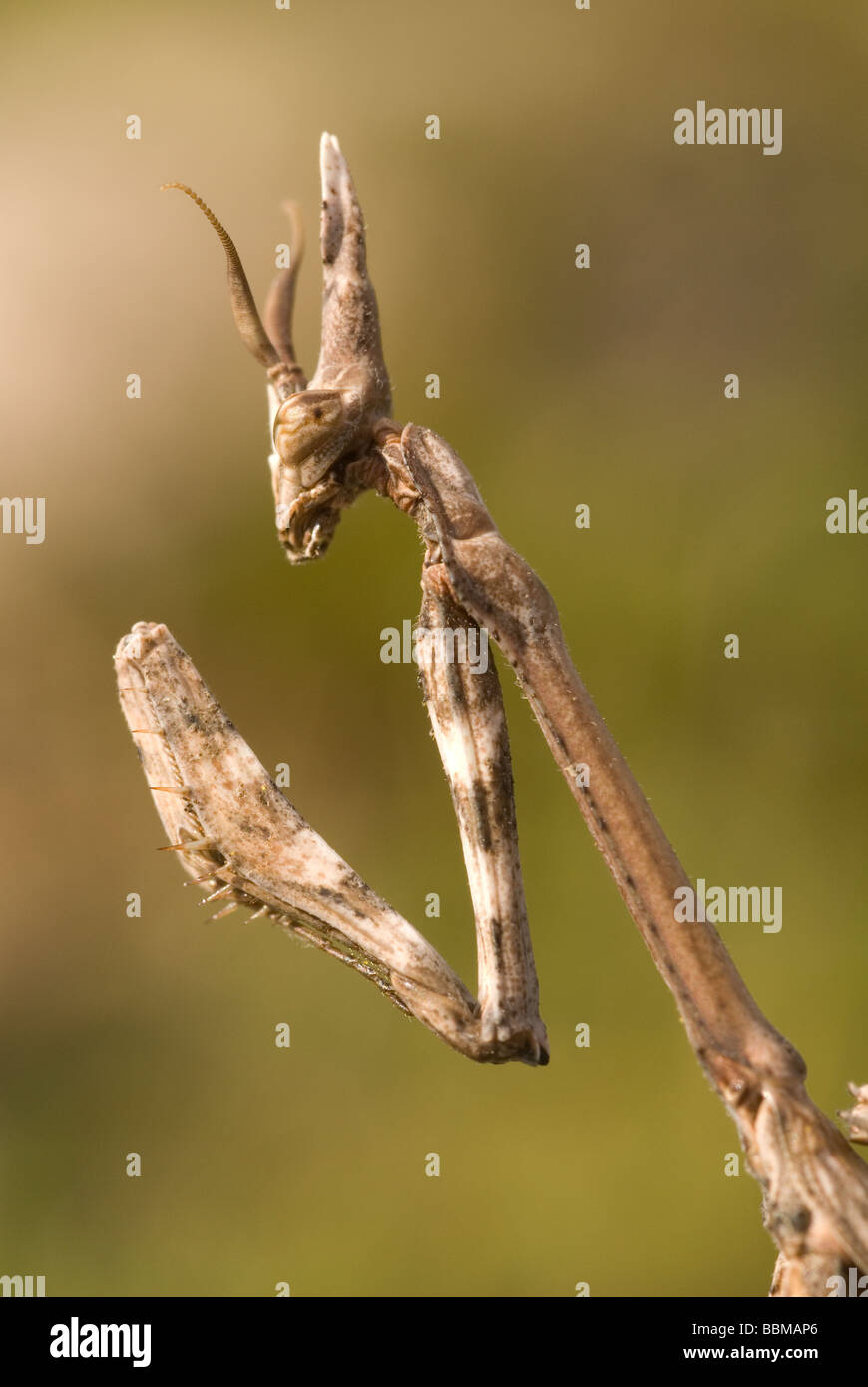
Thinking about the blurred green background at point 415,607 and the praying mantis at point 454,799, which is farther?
the blurred green background at point 415,607

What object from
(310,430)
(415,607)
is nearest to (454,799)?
(310,430)

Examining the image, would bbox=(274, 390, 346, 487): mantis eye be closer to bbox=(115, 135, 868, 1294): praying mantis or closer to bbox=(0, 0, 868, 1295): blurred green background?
bbox=(115, 135, 868, 1294): praying mantis

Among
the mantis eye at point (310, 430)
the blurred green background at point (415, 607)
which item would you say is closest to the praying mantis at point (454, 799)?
the mantis eye at point (310, 430)

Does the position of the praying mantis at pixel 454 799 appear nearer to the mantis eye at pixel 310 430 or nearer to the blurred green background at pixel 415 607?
the mantis eye at pixel 310 430

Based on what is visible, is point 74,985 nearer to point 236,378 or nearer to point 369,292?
point 236,378

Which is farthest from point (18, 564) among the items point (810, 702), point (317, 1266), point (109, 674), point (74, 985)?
point (810, 702)

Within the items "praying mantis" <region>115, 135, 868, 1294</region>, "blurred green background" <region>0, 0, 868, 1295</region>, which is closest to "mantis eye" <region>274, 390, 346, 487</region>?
"praying mantis" <region>115, 135, 868, 1294</region>

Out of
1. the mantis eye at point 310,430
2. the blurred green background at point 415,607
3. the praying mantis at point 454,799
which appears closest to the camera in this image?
the praying mantis at point 454,799

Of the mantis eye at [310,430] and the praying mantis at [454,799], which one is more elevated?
the mantis eye at [310,430]
